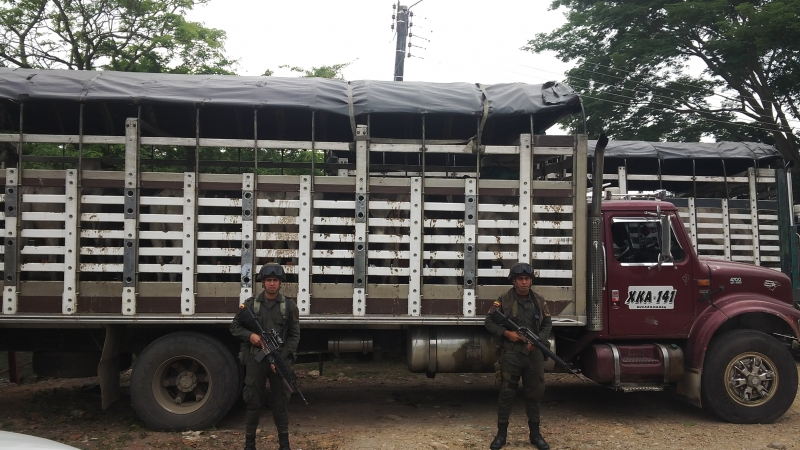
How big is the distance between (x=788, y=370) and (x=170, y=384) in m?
5.67

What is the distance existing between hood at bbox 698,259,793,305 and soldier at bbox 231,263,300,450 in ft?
13.1

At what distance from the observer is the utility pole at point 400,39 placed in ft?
48.7

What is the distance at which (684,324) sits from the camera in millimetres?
5523

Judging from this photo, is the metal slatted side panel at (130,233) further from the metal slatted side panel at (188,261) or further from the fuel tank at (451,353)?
the fuel tank at (451,353)

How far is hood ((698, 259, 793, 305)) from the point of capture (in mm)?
5586

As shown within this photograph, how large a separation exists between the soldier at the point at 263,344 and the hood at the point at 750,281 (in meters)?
3.99

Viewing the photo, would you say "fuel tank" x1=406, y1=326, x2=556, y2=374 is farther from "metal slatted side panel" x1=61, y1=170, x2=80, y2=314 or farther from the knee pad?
"metal slatted side panel" x1=61, y1=170, x2=80, y2=314

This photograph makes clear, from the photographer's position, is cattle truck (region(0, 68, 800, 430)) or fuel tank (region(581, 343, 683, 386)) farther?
fuel tank (region(581, 343, 683, 386))

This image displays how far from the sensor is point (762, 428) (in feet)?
17.6

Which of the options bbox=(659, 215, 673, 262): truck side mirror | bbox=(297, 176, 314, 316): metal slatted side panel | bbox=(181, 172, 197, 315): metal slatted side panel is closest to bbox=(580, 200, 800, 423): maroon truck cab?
bbox=(659, 215, 673, 262): truck side mirror

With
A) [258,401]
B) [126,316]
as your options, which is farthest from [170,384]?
[258,401]

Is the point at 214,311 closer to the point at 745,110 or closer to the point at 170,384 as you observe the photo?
the point at 170,384

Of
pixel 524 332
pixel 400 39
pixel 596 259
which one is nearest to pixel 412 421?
pixel 524 332

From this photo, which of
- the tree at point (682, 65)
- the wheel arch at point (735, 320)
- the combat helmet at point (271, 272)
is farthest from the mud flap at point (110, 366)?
the tree at point (682, 65)
